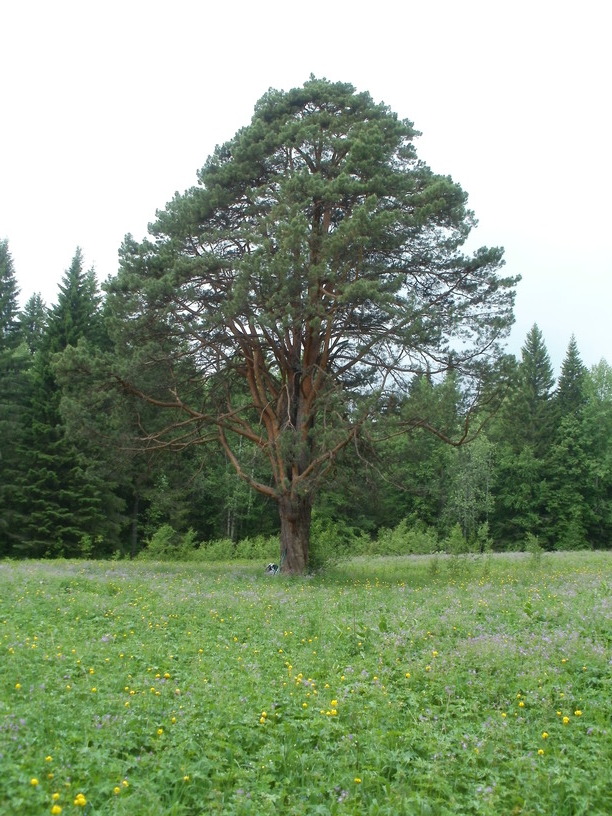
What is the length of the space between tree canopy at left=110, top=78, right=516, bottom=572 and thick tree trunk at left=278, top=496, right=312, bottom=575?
0.05 metres

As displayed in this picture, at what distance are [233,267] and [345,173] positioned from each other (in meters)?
3.63

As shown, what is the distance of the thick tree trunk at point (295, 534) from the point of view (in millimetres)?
17734

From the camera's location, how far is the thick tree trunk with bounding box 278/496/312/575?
17734mm

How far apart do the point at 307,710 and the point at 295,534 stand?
12518 millimetres

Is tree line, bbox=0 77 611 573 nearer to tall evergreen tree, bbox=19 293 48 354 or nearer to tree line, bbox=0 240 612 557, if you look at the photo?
tree line, bbox=0 240 612 557

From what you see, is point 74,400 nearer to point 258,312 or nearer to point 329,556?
point 258,312

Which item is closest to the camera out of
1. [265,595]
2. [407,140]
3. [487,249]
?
[265,595]

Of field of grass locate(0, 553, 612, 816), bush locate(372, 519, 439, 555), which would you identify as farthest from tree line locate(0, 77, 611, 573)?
bush locate(372, 519, 439, 555)

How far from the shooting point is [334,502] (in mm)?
40406

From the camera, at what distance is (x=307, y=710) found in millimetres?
5582

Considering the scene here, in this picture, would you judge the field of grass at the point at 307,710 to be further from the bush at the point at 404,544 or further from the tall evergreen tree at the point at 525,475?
the tall evergreen tree at the point at 525,475

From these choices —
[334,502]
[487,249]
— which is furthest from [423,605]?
[334,502]

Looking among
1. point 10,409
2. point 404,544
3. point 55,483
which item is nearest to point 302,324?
point 404,544

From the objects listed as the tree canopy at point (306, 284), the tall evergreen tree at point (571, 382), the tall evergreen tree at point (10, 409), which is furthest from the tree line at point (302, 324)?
the tall evergreen tree at point (571, 382)
